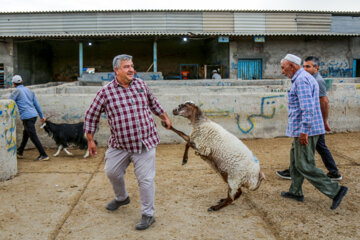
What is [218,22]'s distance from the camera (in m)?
23.6

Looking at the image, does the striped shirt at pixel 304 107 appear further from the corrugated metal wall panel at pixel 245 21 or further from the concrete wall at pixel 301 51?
the corrugated metal wall panel at pixel 245 21

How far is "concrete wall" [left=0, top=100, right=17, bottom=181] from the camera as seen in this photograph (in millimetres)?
4883

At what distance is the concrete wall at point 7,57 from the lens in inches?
783

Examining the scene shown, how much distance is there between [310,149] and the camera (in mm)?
3857

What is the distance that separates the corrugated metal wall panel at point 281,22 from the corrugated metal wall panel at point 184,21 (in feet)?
15.7

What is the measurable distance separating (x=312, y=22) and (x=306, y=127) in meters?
23.0

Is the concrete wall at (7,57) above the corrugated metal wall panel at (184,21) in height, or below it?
below

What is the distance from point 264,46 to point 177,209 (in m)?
18.2

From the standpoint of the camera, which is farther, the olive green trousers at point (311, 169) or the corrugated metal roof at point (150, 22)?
the corrugated metal roof at point (150, 22)

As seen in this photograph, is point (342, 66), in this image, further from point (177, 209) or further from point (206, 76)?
point (177, 209)

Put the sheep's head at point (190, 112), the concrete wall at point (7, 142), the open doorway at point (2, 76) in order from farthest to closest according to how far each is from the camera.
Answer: the open doorway at point (2, 76) < the concrete wall at point (7, 142) < the sheep's head at point (190, 112)

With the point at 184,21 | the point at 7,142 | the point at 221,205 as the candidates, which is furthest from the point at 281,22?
the point at 221,205

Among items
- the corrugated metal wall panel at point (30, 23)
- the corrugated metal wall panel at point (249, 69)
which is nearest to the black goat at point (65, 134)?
the corrugated metal wall panel at point (249, 69)

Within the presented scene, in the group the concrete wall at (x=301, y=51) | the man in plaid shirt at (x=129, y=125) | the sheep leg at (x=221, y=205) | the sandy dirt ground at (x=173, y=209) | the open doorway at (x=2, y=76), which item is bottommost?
the sandy dirt ground at (x=173, y=209)
